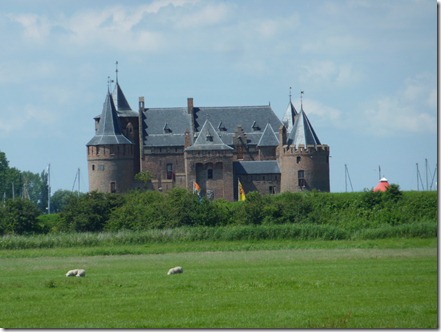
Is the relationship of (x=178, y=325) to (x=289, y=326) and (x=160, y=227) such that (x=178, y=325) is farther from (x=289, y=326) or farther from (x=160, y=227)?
(x=160, y=227)

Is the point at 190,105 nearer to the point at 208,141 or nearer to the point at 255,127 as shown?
A: the point at 255,127

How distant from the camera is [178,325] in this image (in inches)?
742

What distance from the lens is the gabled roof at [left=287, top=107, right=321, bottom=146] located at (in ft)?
270

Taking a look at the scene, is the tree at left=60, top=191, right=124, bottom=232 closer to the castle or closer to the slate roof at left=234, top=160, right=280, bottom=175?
the castle

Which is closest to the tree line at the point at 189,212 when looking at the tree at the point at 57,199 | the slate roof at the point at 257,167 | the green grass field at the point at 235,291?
the green grass field at the point at 235,291

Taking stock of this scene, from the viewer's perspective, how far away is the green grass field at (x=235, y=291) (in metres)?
19.2

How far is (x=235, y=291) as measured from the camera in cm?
2322

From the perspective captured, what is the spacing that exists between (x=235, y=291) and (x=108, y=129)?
206 feet

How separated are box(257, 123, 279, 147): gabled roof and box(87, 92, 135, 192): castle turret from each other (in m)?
10.1

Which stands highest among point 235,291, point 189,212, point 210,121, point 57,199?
point 210,121

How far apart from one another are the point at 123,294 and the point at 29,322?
378 centimetres

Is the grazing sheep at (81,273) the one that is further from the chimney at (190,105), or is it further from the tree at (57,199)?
the tree at (57,199)

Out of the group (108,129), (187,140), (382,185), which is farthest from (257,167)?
(382,185)

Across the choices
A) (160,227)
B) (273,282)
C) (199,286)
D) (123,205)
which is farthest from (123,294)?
(123,205)
